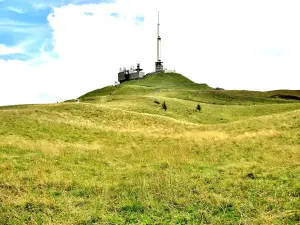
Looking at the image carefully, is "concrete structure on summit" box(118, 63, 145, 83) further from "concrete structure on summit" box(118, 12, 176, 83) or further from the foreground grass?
the foreground grass

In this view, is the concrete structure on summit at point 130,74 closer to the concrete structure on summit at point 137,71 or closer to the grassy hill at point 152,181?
the concrete structure on summit at point 137,71

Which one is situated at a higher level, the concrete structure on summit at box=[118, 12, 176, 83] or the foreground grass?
the concrete structure on summit at box=[118, 12, 176, 83]

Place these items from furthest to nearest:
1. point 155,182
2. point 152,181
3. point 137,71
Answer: point 137,71 → point 152,181 → point 155,182

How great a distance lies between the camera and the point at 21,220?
9555 millimetres

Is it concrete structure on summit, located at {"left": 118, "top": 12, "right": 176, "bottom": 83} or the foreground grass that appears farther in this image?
concrete structure on summit, located at {"left": 118, "top": 12, "right": 176, "bottom": 83}

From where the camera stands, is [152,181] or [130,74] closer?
[152,181]

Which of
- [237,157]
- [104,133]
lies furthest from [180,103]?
[237,157]

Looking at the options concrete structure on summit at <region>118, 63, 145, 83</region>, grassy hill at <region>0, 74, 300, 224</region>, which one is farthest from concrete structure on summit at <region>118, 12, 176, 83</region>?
grassy hill at <region>0, 74, 300, 224</region>

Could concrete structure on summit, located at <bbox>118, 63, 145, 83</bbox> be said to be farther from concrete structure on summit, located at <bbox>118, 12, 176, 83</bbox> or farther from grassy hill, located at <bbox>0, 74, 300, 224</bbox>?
grassy hill, located at <bbox>0, 74, 300, 224</bbox>

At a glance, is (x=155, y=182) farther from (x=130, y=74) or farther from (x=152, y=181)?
(x=130, y=74)

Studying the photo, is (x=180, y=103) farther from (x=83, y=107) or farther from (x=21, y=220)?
(x=21, y=220)

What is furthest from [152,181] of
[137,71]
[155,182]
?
[137,71]

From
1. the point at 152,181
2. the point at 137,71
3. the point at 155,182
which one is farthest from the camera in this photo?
the point at 137,71

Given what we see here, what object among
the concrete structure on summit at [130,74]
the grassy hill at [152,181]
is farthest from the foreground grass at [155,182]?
the concrete structure on summit at [130,74]
